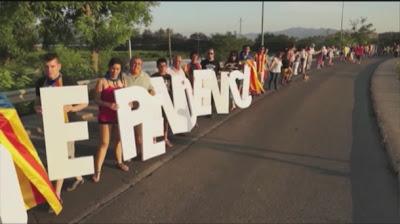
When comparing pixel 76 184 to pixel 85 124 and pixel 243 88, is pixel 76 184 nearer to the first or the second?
pixel 85 124

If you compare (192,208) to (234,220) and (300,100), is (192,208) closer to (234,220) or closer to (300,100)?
(234,220)

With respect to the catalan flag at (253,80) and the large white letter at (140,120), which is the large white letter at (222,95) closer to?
the catalan flag at (253,80)

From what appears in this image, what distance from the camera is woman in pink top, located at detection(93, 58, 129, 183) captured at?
6.57 meters

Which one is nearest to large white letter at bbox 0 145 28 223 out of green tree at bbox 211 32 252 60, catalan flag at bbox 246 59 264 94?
catalan flag at bbox 246 59 264 94

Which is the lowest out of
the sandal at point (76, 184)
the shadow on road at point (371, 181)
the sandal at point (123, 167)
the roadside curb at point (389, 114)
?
the roadside curb at point (389, 114)

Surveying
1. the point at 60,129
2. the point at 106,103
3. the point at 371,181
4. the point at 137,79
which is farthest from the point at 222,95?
the point at 60,129

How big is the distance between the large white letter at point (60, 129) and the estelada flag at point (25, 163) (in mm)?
558

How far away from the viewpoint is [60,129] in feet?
19.7

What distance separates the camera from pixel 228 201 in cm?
584

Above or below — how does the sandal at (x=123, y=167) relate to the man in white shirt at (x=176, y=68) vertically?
below

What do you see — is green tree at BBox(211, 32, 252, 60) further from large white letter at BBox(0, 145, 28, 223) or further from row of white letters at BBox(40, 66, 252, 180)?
large white letter at BBox(0, 145, 28, 223)

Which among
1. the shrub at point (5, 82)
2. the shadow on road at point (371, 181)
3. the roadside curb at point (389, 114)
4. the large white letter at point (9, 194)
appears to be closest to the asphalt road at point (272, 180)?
the shadow on road at point (371, 181)

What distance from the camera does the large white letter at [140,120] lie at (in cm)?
688

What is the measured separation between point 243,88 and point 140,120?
626cm
